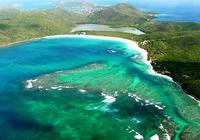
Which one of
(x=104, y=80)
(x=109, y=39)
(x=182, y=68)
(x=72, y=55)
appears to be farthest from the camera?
(x=109, y=39)

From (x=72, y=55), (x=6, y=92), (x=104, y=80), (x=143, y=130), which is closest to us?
(x=143, y=130)

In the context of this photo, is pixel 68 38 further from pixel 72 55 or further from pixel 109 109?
pixel 109 109

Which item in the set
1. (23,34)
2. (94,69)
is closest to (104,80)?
(94,69)

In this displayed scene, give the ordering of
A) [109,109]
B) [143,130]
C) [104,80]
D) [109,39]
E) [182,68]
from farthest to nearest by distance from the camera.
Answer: [109,39] < [182,68] < [104,80] < [109,109] < [143,130]

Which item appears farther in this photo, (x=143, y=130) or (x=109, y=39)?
(x=109, y=39)

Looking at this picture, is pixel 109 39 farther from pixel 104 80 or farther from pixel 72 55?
pixel 104 80

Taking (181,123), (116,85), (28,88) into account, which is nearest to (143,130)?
(181,123)
